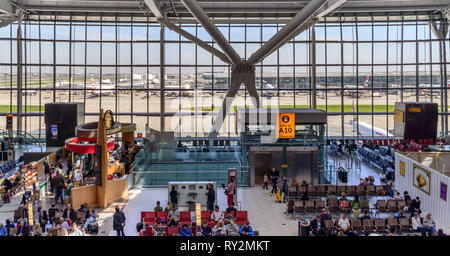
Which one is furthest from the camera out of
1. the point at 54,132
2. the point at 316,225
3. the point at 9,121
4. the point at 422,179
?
the point at 9,121

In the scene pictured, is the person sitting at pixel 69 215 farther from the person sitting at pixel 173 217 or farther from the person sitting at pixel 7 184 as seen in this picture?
the person sitting at pixel 7 184

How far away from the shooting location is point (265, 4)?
109 ft

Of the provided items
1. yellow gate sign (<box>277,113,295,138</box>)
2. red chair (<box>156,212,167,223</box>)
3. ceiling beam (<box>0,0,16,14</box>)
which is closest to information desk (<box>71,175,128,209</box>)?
red chair (<box>156,212,167,223</box>)

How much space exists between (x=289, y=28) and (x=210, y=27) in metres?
4.75

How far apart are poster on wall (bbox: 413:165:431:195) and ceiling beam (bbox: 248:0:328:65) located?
34.1 ft

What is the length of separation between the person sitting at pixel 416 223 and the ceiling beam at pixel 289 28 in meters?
13.1

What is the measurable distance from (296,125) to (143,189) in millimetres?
7931

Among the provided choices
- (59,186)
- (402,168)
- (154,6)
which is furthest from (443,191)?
(154,6)

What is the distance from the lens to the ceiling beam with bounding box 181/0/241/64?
81.3 ft

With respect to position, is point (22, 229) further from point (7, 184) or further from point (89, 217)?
point (7, 184)

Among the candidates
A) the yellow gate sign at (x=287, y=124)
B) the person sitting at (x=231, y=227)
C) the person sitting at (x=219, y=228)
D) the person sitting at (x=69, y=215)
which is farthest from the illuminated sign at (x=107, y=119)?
the person sitting at (x=219, y=228)

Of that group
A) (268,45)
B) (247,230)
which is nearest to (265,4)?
(268,45)

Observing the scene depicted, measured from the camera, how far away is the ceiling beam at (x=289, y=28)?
25169 mm

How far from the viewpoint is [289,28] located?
90.3 feet
